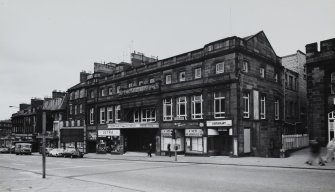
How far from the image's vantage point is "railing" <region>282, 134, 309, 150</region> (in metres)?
30.0

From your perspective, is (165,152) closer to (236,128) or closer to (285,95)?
(236,128)

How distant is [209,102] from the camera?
3083 centimetres

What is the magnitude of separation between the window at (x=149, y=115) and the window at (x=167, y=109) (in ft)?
8.75

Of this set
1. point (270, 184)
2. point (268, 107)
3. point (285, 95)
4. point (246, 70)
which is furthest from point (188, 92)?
point (270, 184)

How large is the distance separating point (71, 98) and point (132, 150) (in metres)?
18.2

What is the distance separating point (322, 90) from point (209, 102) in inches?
407

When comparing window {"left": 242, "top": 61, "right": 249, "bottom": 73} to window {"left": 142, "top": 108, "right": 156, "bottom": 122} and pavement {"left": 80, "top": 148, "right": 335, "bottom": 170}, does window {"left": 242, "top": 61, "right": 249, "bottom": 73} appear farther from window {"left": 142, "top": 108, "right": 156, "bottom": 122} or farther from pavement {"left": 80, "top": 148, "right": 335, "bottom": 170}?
window {"left": 142, "top": 108, "right": 156, "bottom": 122}

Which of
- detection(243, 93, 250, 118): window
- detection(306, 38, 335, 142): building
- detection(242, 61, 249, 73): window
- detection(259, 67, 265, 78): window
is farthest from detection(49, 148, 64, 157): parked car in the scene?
detection(306, 38, 335, 142): building

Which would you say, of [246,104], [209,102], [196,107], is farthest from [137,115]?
[246,104]

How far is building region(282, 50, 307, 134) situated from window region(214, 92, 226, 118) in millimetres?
11218

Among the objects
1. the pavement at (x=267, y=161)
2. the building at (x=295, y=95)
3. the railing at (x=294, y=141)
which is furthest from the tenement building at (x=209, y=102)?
the building at (x=295, y=95)

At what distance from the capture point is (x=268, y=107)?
3322 centimetres

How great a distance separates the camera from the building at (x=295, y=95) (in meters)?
38.4

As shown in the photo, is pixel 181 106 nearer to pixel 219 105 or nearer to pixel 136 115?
pixel 219 105
